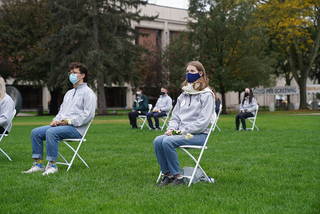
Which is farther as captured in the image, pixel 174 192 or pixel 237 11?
pixel 237 11

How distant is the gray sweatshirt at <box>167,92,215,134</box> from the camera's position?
487 cm

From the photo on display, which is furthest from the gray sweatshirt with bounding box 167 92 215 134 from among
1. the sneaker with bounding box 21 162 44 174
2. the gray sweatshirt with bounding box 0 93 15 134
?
the gray sweatshirt with bounding box 0 93 15 134


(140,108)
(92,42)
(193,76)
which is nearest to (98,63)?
(92,42)

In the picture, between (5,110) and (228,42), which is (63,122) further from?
(228,42)

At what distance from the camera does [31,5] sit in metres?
33.3

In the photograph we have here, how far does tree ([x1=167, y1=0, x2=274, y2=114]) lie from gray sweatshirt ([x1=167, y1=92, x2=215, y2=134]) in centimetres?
2493

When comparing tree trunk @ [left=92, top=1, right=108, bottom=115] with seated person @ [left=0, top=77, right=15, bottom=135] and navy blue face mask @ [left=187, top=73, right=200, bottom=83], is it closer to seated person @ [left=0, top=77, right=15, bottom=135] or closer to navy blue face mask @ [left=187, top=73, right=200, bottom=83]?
seated person @ [left=0, top=77, right=15, bottom=135]

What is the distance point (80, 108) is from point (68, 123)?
380mm

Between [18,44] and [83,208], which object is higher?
[18,44]

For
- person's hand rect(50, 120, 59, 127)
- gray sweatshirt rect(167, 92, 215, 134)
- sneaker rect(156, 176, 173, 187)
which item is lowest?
sneaker rect(156, 176, 173, 187)

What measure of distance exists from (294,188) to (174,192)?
1.47 metres

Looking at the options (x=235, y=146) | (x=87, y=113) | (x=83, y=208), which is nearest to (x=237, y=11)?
(x=235, y=146)

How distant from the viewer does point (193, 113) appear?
4.98m

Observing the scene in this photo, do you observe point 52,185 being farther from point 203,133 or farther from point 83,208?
point 203,133
